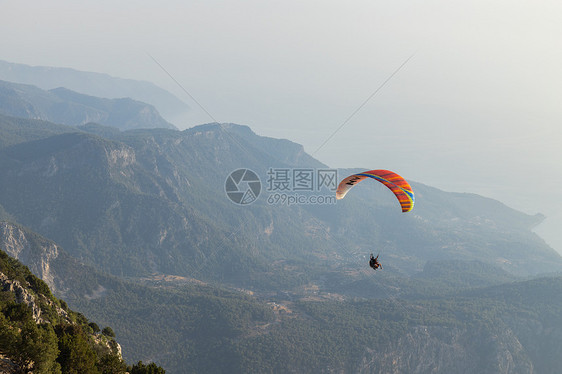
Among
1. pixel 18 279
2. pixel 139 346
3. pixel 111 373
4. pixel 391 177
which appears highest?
pixel 391 177

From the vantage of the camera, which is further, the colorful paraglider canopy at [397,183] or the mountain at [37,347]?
the colorful paraglider canopy at [397,183]

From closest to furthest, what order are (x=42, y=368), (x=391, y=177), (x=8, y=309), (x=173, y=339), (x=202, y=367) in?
(x=42, y=368), (x=8, y=309), (x=391, y=177), (x=202, y=367), (x=173, y=339)

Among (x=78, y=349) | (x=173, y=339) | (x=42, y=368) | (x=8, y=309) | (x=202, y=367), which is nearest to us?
(x=42, y=368)

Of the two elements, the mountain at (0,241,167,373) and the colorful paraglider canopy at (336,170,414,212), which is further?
the colorful paraglider canopy at (336,170,414,212)

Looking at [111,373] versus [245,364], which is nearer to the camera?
[111,373]

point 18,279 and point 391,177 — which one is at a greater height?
point 391,177

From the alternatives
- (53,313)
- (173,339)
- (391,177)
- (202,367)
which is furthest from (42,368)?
(173,339)

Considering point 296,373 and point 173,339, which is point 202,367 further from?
point 296,373

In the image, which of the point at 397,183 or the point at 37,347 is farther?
the point at 397,183

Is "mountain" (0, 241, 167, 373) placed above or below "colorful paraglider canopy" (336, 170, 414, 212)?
below

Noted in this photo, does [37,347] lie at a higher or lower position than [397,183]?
lower

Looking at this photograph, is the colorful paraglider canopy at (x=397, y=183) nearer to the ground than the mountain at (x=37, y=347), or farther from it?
farther from it
